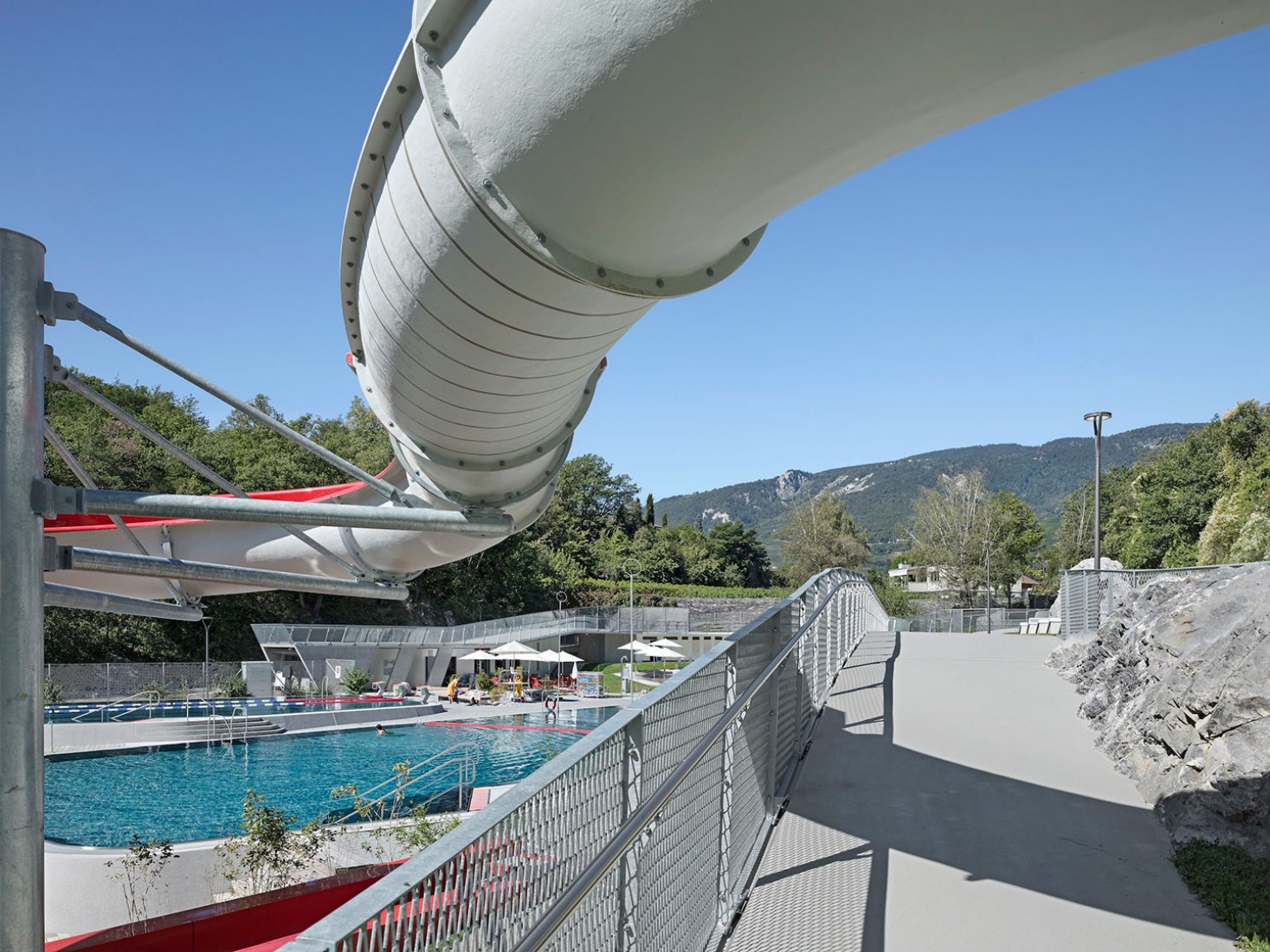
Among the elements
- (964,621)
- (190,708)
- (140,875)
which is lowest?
(190,708)

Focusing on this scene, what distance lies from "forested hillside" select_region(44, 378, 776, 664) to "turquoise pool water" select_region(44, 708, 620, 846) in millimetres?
14909

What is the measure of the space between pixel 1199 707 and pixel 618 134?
597cm

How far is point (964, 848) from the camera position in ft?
16.5

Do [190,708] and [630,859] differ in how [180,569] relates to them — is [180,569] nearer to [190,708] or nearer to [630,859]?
[630,859]

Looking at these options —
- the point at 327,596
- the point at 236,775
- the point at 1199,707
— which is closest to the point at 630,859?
the point at 1199,707

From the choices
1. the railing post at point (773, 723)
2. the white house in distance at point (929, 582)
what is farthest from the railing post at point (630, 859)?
the white house in distance at point (929, 582)

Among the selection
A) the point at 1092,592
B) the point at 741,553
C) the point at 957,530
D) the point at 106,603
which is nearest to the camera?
the point at 106,603

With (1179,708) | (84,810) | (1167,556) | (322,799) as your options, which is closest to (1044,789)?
(1179,708)

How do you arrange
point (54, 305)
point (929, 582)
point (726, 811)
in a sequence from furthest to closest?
1. point (929, 582)
2. point (726, 811)
3. point (54, 305)

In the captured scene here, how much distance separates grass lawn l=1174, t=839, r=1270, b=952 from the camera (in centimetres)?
391

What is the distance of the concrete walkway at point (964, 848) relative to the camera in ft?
13.0

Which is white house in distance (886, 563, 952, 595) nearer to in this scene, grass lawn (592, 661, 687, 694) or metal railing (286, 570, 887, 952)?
grass lawn (592, 661, 687, 694)

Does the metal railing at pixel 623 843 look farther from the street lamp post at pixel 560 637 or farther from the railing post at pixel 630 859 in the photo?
the street lamp post at pixel 560 637

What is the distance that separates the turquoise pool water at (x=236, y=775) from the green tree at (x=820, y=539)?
45.7 metres
